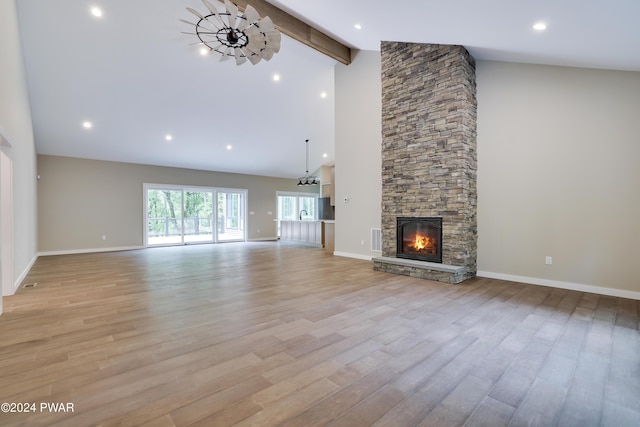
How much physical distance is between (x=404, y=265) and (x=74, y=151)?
29.9ft

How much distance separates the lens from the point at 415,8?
3598 mm

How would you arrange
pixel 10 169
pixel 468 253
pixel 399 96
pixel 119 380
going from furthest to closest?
1. pixel 399 96
2. pixel 468 253
3. pixel 10 169
4. pixel 119 380

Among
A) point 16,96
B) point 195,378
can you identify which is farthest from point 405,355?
point 16,96

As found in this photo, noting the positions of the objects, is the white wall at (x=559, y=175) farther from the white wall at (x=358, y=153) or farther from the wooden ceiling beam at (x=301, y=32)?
the wooden ceiling beam at (x=301, y=32)

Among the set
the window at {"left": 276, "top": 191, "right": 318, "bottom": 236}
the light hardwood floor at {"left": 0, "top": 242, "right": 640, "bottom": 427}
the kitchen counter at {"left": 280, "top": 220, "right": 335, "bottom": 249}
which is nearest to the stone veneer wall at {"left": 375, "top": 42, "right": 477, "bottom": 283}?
the light hardwood floor at {"left": 0, "top": 242, "right": 640, "bottom": 427}

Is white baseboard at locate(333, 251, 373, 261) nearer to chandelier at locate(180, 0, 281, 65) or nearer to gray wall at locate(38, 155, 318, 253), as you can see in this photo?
chandelier at locate(180, 0, 281, 65)

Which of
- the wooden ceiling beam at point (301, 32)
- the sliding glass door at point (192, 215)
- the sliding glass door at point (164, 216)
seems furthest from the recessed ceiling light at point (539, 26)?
the sliding glass door at point (164, 216)

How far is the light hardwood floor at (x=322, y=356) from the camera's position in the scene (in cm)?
160

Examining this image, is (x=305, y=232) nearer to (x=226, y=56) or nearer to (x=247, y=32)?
(x=226, y=56)

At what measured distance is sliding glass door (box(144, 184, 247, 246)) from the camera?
9.77m

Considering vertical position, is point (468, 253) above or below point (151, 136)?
below

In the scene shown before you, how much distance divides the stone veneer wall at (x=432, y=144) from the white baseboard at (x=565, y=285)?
332 mm

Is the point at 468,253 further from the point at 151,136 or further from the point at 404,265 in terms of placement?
the point at 151,136

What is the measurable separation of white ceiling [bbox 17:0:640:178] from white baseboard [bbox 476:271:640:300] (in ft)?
9.16
